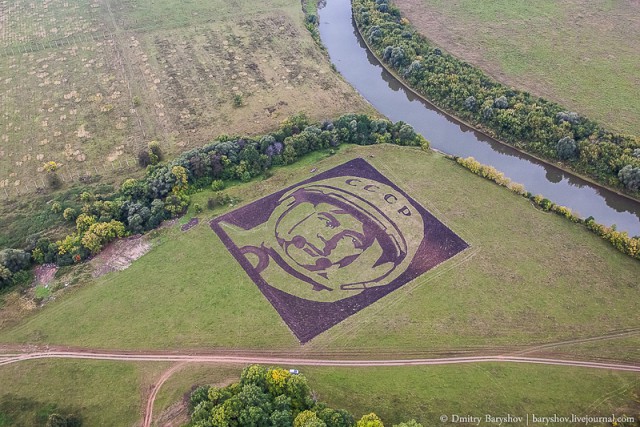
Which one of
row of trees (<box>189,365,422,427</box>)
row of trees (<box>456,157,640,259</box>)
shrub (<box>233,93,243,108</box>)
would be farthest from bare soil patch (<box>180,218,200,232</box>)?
row of trees (<box>456,157,640,259</box>)

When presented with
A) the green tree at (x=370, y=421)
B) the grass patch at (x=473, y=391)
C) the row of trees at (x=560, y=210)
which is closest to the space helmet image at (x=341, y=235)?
the grass patch at (x=473, y=391)

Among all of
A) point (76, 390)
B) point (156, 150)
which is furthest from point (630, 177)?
point (76, 390)

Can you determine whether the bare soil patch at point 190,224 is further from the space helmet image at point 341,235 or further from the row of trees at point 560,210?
the row of trees at point 560,210

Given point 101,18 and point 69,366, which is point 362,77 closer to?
point 101,18

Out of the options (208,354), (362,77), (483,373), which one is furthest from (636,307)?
(362,77)

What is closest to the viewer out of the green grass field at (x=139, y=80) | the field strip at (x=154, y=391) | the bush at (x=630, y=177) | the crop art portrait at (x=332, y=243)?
the field strip at (x=154, y=391)

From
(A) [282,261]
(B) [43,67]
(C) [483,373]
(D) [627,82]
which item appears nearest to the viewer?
(C) [483,373]

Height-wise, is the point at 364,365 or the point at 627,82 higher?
the point at 627,82
